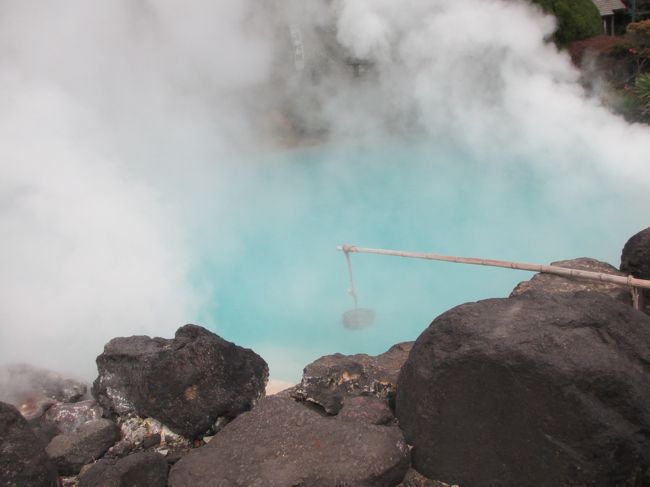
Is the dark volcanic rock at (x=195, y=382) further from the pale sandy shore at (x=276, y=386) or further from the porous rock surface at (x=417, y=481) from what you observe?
the porous rock surface at (x=417, y=481)

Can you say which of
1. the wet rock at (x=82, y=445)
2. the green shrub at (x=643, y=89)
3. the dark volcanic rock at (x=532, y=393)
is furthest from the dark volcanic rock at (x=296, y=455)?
the green shrub at (x=643, y=89)

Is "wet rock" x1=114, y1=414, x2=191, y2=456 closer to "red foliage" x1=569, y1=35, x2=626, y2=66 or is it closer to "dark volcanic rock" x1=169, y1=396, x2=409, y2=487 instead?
"dark volcanic rock" x1=169, y1=396, x2=409, y2=487

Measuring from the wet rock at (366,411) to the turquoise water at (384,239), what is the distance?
1.85m

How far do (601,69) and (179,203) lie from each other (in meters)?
7.13

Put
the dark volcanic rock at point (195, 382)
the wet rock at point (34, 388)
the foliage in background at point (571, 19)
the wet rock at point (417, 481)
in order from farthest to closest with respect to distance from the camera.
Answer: the foliage in background at point (571, 19) < the wet rock at point (34, 388) < the dark volcanic rock at point (195, 382) < the wet rock at point (417, 481)

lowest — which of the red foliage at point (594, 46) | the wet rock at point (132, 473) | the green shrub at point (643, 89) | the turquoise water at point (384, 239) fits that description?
the wet rock at point (132, 473)

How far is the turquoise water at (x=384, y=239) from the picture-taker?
17.2 ft

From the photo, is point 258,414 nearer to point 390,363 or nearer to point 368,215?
point 390,363

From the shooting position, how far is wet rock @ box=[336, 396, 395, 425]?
266cm

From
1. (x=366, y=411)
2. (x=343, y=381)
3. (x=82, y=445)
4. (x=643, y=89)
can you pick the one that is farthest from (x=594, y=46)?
(x=82, y=445)

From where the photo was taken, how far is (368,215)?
7062 mm

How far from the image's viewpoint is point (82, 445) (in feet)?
10.3

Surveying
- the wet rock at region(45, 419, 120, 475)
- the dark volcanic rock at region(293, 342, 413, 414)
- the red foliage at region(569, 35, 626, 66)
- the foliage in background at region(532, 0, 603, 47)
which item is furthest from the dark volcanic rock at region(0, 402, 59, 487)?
the foliage in background at region(532, 0, 603, 47)

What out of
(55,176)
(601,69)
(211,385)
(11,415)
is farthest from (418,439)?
(601,69)
